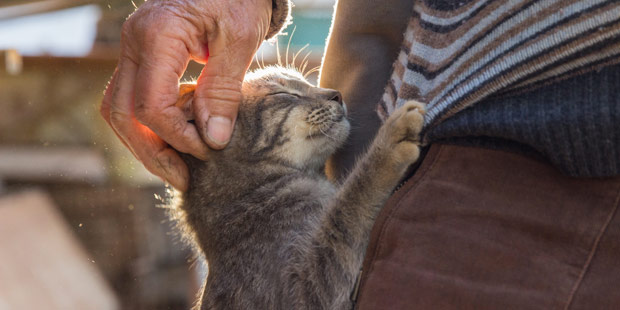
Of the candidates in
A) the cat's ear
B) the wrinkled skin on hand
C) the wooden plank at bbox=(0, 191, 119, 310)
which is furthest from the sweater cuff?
the wooden plank at bbox=(0, 191, 119, 310)

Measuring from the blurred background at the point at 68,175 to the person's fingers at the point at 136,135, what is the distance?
884 mm

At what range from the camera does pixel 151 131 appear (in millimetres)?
1486

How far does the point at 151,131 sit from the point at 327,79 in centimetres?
52

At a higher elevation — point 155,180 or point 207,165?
point 207,165

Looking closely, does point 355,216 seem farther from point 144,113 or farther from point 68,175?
point 68,175

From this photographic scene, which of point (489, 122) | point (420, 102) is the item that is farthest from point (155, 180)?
point (489, 122)

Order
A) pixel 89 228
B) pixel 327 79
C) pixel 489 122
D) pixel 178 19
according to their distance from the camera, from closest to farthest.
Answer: pixel 489 122, pixel 178 19, pixel 327 79, pixel 89 228

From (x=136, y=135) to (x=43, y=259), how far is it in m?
1.33

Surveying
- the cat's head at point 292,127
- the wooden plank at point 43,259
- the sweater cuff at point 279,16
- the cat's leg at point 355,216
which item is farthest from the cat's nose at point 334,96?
the wooden plank at point 43,259

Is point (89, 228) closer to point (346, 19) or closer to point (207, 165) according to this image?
point (207, 165)

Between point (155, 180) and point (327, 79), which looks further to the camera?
point (155, 180)

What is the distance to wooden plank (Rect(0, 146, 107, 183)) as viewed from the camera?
244 cm

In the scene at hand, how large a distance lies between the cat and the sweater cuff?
0.56 feet

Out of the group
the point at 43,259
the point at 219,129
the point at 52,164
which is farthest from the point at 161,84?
the point at 43,259
